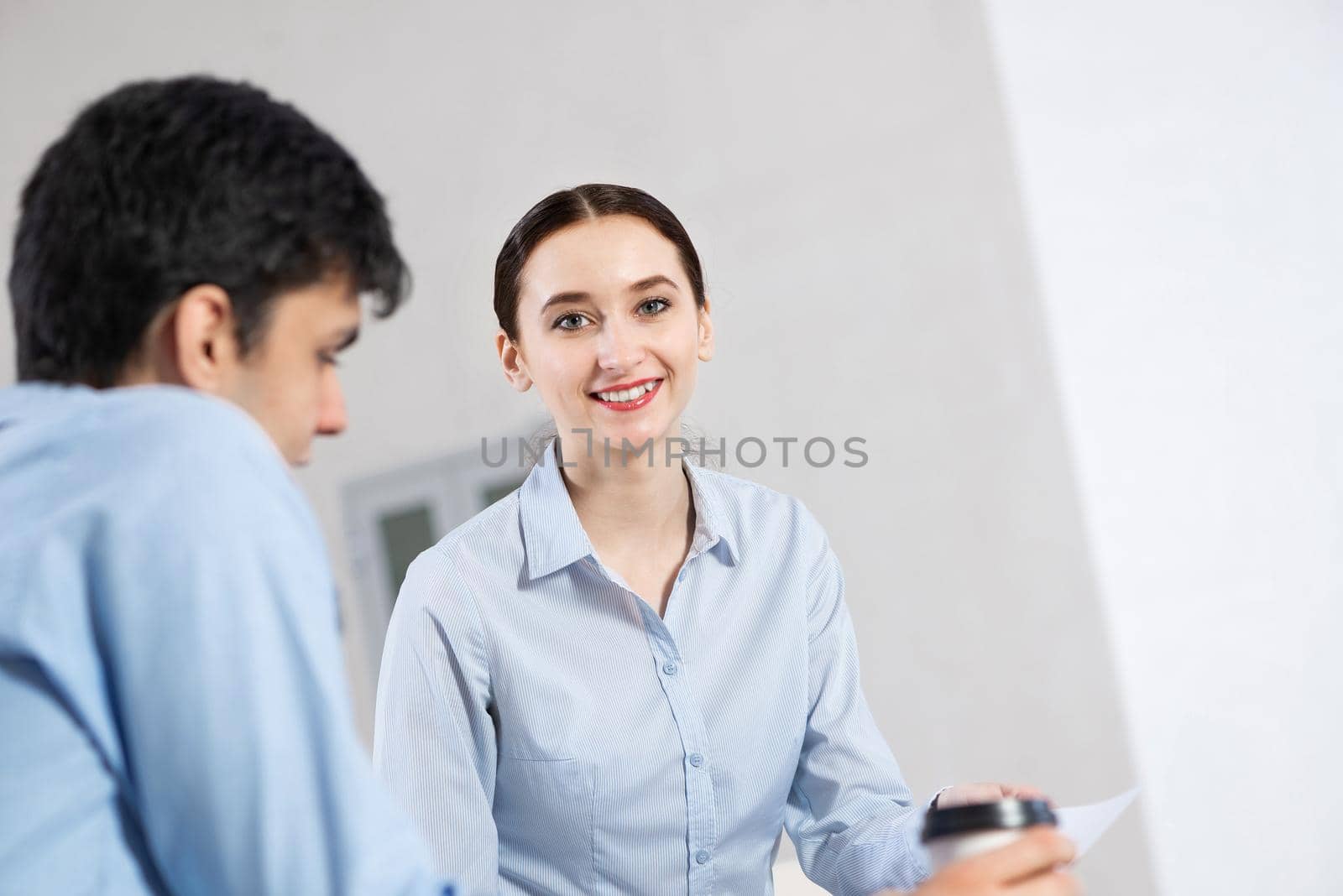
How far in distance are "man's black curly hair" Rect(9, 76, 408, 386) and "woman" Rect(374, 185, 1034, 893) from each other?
0.65 meters

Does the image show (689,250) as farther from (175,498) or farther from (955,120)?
(955,120)

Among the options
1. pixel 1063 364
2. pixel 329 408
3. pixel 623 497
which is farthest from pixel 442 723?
pixel 1063 364

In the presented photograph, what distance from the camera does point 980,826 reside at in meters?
0.72

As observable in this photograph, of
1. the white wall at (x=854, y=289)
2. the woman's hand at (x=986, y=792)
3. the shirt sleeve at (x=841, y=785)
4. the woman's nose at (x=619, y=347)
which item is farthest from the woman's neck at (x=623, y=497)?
the white wall at (x=854, y=289)

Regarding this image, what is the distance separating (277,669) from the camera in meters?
0.59

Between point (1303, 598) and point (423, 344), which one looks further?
point (423, 344)

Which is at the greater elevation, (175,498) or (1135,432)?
(175,498)

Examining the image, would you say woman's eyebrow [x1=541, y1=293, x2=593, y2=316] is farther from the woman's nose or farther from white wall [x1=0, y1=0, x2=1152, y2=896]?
white wall [x1=0, y1=0, x2=1152, y2=896]

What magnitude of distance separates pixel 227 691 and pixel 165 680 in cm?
3

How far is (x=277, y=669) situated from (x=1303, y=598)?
115 inches

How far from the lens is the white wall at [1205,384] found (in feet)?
9.43

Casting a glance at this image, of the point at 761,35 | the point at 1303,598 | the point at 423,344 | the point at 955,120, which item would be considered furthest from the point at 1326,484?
the point at 423,344

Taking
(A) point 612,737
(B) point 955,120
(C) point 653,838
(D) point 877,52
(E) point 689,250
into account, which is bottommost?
(C) point 653,838

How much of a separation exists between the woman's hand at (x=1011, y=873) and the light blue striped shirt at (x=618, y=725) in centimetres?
50
